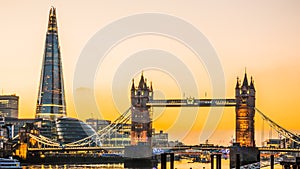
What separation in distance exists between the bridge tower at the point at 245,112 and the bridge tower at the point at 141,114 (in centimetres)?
1216

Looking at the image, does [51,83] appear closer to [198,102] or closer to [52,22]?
[52,22]

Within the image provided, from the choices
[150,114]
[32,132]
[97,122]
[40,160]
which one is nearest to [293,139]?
[150,114]

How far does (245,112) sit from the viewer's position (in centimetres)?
9019

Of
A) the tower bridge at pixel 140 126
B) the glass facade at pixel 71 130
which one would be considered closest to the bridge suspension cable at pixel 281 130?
the tower bridge at pixel 140 126

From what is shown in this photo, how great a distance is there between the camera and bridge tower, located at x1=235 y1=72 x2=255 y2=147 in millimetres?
88500

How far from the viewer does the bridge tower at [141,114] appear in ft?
313

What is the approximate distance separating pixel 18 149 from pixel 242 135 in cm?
2977

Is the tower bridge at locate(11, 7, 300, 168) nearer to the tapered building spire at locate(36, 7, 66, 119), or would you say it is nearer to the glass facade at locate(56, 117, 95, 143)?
the glass facade at locate(56, 117, 95, 143)

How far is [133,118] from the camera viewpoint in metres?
97.4

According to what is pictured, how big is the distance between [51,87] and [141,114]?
5141 cm

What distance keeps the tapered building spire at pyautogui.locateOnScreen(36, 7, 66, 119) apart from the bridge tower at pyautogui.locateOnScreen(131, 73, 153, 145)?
157 ft

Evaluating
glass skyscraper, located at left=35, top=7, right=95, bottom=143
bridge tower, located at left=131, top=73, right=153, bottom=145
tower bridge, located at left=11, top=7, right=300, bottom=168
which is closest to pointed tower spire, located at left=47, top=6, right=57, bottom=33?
glass skyscraper, located at left=35, top=7, right=95, bottom=143

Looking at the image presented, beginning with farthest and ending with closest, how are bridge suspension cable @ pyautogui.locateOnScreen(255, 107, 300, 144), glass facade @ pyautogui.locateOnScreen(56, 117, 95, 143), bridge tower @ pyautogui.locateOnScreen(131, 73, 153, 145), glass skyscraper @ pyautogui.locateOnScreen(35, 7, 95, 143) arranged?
1. glass skyscraper @ pyautogui.locateOnScreen(35, 7, 95, 143)
2. glass facade @ pyautogui.locateOnScreen(56, 117, 95, 143)
3. bridge tower @ pyautogui.locateOnScreen(131, 73, 153, 145)
4. bridge suspension cable @ pyautogui.locateOnScreen(255, 107, 300, 144)

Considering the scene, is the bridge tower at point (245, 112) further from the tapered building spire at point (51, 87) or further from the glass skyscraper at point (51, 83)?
the tapered building spire at point (51, 87)
